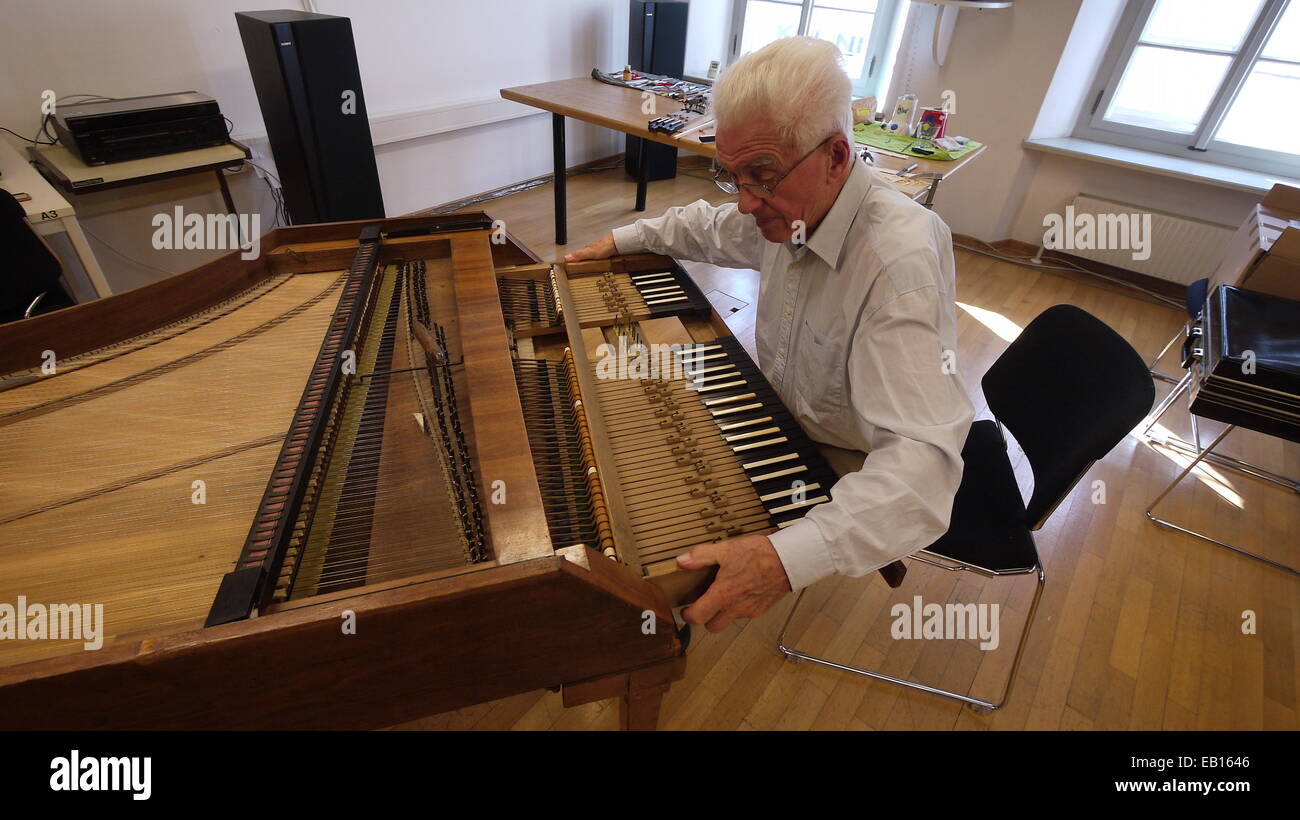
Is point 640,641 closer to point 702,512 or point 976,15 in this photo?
point 702,512

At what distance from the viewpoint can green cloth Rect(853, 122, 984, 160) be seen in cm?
391

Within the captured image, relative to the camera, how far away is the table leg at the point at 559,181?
457 centimetres

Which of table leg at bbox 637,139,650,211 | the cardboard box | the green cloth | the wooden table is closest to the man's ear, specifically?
the wooden table

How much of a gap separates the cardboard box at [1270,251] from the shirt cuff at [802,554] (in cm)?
357

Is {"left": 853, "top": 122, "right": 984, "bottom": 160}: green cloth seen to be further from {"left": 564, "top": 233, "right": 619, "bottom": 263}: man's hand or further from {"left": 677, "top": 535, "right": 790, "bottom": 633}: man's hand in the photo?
{"left": 677, "top": 535, "right": 790, "bottom": 633}: man's hand

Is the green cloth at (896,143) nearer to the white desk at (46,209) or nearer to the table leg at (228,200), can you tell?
the table leg at (228,200)

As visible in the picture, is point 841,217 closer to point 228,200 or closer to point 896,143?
point 896,143

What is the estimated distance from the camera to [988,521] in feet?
6.25

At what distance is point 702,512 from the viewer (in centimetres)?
123

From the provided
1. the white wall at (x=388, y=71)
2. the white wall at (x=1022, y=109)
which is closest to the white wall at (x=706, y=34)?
the white wall at (x=388, y=71)

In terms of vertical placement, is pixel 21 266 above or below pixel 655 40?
below

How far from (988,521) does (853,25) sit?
5.81m

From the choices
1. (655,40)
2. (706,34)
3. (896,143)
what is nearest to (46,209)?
(896,143)

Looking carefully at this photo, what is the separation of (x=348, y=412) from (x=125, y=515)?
0.43 m
